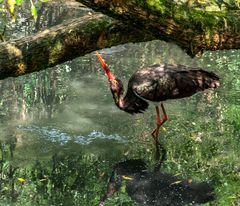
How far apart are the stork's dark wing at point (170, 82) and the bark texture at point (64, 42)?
1.41 metres

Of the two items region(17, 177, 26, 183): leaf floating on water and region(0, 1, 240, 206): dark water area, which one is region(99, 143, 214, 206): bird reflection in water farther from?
region(17, 177, 26, 183): leaf floating on water

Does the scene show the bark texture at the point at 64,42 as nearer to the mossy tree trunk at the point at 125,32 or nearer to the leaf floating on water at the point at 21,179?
the mossy tree trunk at the point at 125,32

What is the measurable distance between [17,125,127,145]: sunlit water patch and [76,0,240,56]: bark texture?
2947 mm

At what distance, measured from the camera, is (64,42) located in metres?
5.18

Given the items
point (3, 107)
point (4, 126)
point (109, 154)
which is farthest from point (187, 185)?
point (3, 107)

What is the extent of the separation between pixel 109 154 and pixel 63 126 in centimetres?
119

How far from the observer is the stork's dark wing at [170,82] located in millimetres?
6672

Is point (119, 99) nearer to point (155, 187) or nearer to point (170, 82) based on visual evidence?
point (170, 82)

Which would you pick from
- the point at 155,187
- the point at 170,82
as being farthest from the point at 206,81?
the point at 155,187

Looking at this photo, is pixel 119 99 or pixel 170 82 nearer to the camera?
pixel 170 82

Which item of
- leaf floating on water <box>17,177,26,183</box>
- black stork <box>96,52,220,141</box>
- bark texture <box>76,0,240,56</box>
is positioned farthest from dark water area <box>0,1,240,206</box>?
black stork <box>96,52,220,141</box>

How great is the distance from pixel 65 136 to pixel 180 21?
3583 mm

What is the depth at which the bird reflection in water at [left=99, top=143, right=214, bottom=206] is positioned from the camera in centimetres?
559

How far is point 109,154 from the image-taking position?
21.7 ft
